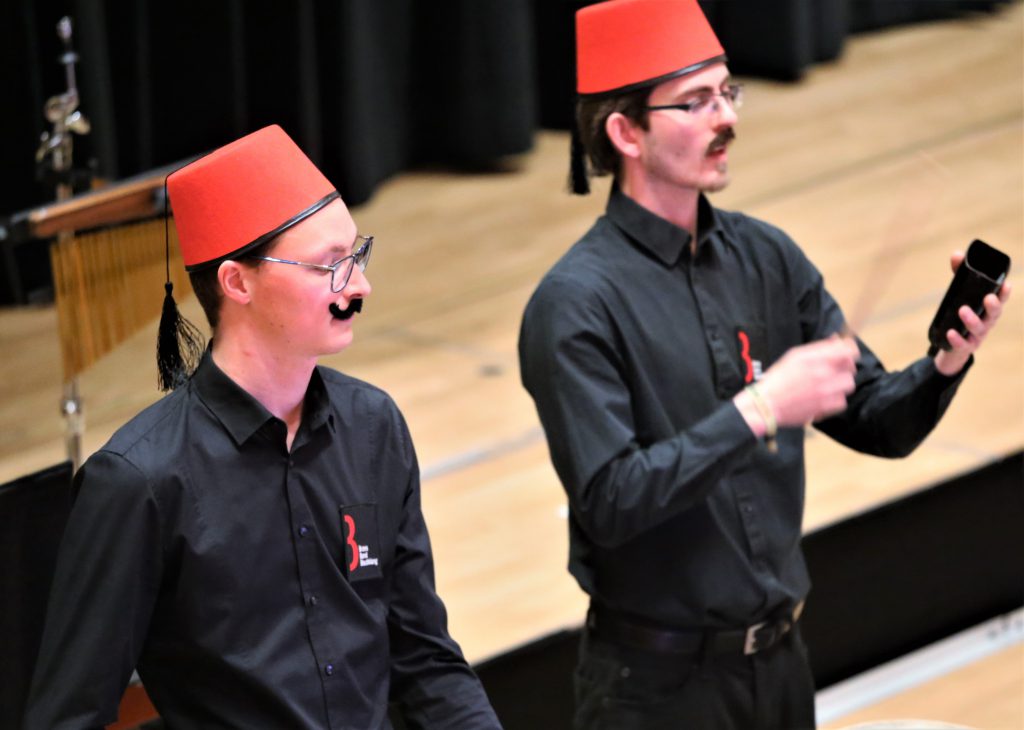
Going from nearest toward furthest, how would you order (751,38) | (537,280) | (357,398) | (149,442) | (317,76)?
(149,442) → (357,398) → (537,280) → (317,76) → (751,38)

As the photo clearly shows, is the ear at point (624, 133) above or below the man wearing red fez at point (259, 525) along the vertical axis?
above

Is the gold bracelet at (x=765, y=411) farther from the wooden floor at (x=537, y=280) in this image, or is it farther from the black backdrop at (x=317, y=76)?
the black backdrop at (x=317, y=76)

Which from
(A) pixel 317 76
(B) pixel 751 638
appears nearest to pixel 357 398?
(B) pixel 751 638

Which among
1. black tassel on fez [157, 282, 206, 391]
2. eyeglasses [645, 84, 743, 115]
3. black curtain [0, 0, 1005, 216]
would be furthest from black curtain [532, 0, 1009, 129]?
black tassel on fez [157, 282, 206, 391]

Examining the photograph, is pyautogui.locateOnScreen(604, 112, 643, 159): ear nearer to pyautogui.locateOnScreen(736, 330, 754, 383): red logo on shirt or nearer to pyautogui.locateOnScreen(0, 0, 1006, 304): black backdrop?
pyautogui.locateOnScreen(736, 330, 754, 383): red logo on shirt

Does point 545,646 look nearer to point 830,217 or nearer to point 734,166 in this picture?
point 830,217

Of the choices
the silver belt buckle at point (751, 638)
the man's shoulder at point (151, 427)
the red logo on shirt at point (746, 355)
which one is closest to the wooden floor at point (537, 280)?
the red logo on shirt at point (746, 355)

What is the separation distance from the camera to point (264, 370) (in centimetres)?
194

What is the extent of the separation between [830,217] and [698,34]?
3459mm

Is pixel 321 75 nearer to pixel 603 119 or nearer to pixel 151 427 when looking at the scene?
pixel 603 119

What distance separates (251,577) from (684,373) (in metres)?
0.85

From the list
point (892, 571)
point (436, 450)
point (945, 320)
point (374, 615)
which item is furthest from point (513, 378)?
point (374, 615)

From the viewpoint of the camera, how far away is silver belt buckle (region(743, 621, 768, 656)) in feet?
8.22

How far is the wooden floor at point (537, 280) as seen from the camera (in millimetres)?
3963
